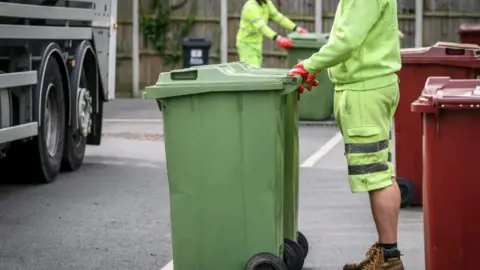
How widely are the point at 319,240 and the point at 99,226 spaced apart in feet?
5.53

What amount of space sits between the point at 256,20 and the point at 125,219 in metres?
8.49

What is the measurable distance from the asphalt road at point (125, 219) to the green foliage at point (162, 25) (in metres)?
9.54

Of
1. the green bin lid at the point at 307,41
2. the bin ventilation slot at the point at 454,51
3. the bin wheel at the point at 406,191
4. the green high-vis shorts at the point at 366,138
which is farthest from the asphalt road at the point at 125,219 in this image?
the green bin lid at the point at 307,41

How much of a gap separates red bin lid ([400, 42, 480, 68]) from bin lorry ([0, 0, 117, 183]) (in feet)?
10.4

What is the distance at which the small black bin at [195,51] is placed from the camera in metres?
22.9

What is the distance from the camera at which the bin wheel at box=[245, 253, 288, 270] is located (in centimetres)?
725

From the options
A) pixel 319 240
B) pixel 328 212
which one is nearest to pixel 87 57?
pixel 328 212

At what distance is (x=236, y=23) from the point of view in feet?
78.6

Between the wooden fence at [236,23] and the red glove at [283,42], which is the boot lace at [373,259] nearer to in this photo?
the red glove at [283,42]

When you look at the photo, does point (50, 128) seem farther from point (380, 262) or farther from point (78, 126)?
point (380, 262)

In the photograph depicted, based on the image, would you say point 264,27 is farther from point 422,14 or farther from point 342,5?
point 342,5

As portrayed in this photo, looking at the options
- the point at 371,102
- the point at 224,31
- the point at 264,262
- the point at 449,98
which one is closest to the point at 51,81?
the point at 371,102

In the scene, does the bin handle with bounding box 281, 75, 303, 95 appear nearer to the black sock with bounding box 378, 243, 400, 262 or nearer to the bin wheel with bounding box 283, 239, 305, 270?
the bin wheel with bounding box 283, 239, 305, 270

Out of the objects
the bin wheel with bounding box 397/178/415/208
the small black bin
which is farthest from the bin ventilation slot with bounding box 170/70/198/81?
the small black bin
